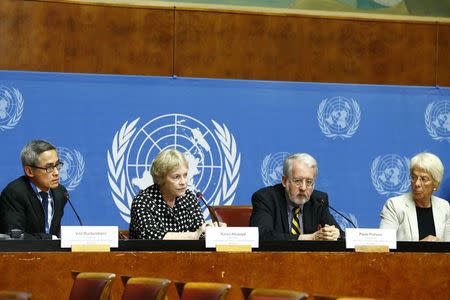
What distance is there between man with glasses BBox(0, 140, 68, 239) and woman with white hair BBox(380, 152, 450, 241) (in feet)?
6.67

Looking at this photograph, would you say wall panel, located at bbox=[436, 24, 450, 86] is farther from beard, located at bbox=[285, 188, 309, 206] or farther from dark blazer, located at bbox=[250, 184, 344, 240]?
beard, located at bbox=[285, 188, 309, 206]

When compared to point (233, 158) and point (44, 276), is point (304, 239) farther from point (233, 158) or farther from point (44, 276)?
point (233, 158)

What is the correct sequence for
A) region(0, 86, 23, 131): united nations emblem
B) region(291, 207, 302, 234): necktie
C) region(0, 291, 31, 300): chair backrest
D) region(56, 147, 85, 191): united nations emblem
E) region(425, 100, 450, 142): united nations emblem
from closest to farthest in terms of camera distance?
1. region(0, 291, 31, 300): chair backrest
2. region(291, 207, 302, 234): necktie
3. region(0, 86, 23, 131): united nations emblem
4. region(56, 147, 85, 191): united nations emblem
5. region(425, 100, 450, 142): united nations emblem

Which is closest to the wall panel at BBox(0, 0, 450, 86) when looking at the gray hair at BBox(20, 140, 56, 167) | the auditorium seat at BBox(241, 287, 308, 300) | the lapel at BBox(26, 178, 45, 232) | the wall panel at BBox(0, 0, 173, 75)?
the wall panel at BBox(0, 0, 173, 75)

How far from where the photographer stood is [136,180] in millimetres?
7137

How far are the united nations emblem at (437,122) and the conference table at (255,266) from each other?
2.70 m

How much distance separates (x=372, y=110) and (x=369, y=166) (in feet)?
1.42

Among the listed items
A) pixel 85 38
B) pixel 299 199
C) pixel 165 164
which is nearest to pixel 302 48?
pixel 85 38

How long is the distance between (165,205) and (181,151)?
151 cm

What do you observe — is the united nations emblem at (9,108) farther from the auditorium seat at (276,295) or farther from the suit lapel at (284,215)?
the auditorium seat at (276,295)

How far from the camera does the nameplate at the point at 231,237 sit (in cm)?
479

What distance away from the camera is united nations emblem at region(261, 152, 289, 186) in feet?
24.3

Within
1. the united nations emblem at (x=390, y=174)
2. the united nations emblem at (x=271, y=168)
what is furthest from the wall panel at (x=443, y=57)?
the united nations emblem at (x=271, y=168)

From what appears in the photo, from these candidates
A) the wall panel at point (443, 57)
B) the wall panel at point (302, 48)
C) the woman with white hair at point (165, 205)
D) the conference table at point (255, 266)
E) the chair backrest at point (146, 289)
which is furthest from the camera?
the wall panel at point (443, 57)
